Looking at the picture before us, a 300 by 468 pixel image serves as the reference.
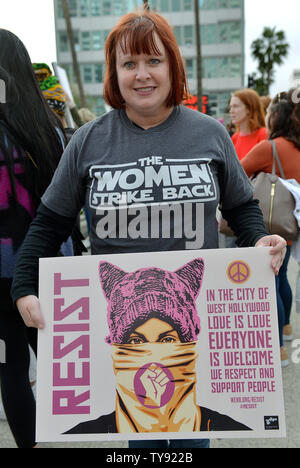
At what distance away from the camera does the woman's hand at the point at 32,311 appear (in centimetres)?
135

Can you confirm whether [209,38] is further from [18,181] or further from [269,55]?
[18,181]

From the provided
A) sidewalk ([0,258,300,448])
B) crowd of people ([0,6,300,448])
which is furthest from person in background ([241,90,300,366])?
crowd of people ([0,6,300,448])

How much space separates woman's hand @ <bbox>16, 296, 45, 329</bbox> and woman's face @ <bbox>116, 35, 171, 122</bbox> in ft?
2.29

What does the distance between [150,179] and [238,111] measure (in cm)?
284

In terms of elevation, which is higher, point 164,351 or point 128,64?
point 128,64

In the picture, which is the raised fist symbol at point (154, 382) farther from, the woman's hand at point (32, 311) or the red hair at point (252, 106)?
the red hair at point (252, 106)

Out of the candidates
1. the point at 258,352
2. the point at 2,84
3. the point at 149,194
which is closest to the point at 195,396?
the point at 258,352

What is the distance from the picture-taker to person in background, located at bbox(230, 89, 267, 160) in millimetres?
3924

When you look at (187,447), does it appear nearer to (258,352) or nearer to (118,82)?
(258,352)

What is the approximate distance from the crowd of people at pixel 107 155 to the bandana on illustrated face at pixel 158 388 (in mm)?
306

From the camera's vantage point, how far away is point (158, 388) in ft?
4.29

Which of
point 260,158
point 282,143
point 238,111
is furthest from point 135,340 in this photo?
point 238,111

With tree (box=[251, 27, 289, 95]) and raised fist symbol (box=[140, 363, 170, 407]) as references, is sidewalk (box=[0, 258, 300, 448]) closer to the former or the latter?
raised fist symbol (box=[140, 363, 170, 407])

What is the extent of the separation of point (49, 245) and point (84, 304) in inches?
11.7
